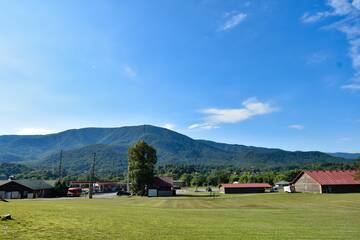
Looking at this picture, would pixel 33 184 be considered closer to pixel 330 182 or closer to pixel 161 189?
pixel 161 189

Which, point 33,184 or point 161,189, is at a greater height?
point 33,184

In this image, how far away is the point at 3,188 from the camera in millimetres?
81812

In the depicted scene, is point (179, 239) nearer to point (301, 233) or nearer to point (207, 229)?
point (207, 229)

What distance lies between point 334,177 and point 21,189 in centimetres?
8651

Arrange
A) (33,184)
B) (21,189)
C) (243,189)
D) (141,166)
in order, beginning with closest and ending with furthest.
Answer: (21,189) → (33,184) → (141,166) → (243,189)

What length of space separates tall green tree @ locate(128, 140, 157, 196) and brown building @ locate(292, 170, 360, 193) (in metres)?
45.6

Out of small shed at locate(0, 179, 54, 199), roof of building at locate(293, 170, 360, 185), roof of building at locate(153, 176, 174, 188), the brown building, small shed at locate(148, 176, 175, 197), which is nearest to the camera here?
small shed at locate(0, 179, 54, 199)

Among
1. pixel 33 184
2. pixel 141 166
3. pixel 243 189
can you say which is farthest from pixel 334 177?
pixel 33 184

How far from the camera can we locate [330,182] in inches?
3435

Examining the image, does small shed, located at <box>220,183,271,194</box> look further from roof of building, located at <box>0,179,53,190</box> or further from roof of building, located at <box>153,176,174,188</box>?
roof of building, located at <box>0,179,53,190</box>

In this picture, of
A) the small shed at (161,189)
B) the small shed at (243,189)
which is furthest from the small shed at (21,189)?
the small shed at (243,189)

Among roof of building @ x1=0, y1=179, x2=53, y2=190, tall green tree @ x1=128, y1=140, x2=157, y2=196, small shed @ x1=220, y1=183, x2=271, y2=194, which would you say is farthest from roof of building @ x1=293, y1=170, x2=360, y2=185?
roof of building @ x1=0, y1=179, x2=53, y2=190

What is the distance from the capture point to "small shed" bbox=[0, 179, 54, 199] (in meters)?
81.7

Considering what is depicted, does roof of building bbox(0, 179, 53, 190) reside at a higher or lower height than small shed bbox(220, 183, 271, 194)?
higher
